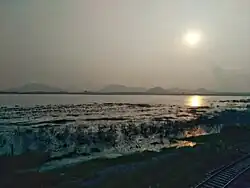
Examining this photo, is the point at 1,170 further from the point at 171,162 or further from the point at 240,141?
the point at 240,141

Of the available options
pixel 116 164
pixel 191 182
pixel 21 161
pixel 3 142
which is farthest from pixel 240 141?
pixel 3 142

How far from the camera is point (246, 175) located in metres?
11.2

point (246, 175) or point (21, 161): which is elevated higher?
point (246, 175)

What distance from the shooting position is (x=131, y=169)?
15.3 m

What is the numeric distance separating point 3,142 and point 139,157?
34.1ft

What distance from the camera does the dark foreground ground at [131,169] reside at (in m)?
12.8

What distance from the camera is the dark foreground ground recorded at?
1280 centimetres

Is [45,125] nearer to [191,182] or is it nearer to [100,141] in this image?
[100,141]

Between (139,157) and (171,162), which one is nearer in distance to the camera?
(171,162)

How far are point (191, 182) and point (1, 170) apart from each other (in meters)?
9.42

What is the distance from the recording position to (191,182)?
1184 centimetres

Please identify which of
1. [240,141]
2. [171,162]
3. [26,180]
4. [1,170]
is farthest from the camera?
[240,141]

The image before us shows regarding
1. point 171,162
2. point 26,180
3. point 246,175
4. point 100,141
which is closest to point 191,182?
point 246,175

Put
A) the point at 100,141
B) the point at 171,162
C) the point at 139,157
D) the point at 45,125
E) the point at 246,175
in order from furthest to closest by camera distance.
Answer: the point at 45,125, the point at 100,141, the point at 139,157, the point at 171,162, the point at 246,175
